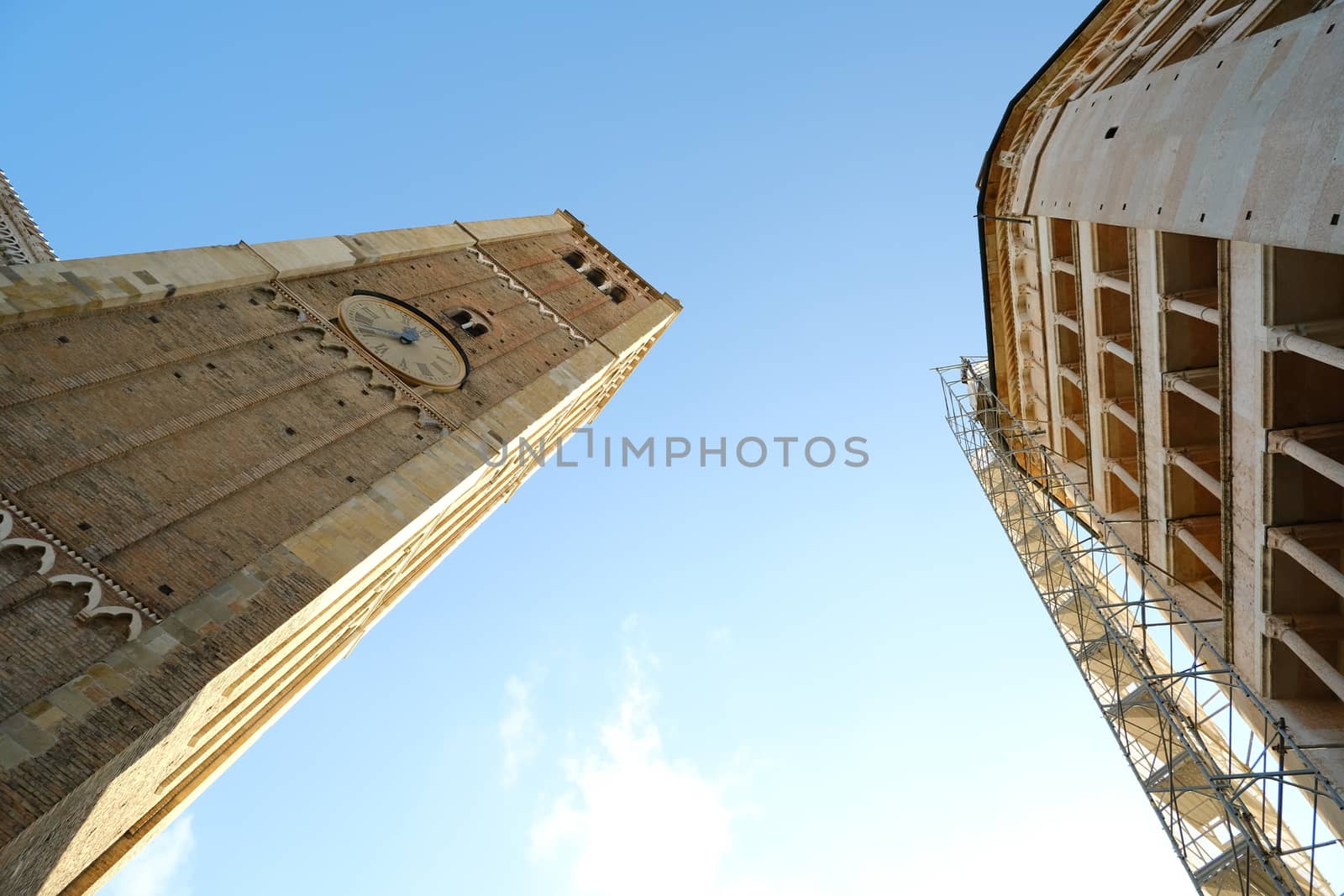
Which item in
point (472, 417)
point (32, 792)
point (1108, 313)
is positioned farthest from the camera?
point (472, 417)

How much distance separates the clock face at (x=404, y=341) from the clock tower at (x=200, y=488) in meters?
0.07

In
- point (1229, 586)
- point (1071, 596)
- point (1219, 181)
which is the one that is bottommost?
point (1229, 586)

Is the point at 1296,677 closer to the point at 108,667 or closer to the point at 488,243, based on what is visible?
the point at 108,667

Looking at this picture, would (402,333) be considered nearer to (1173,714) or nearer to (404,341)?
(404,341)

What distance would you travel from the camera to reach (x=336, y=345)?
59.5ft

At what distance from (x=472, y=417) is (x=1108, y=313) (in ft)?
47.8

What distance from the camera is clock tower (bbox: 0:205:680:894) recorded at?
9820 millimetres

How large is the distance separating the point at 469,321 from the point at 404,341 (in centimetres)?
354

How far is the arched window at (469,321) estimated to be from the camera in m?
22.6

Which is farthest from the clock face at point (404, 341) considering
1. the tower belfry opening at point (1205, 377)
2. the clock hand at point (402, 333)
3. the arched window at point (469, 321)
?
the tower belfry opening at point (1205, 377)

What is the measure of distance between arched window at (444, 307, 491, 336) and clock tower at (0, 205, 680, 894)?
82 mm

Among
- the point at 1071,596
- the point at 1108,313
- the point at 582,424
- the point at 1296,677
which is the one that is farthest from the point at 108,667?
→ the point at 582,424

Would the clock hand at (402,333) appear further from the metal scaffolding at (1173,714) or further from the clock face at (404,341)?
the metal scaffolding at (1173,714)

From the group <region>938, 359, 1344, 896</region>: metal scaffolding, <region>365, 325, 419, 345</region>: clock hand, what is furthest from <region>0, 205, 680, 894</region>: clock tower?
<region>938, 359, 1344, 896</region>: metal scaffolding
